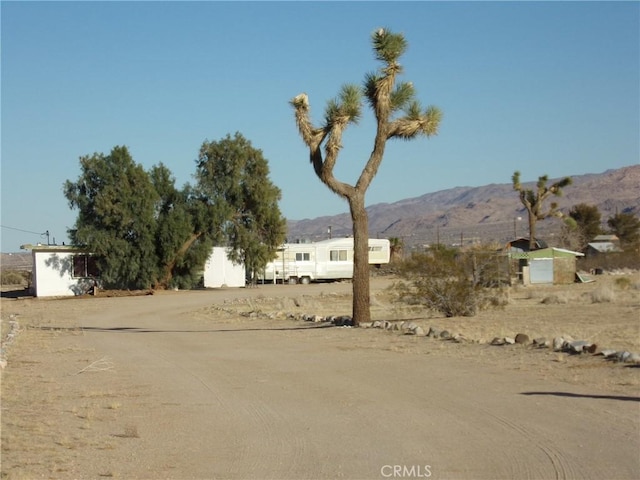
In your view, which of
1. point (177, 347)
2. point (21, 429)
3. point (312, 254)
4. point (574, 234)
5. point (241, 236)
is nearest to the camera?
point (21, 429)

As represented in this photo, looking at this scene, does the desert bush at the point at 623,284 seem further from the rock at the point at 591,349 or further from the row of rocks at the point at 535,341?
the rock at the point at 591,349

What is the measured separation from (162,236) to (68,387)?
1349 inches

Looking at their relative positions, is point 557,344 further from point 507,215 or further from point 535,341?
point 507,215

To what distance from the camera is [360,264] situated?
2128 centimetres

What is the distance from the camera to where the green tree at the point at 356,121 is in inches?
802

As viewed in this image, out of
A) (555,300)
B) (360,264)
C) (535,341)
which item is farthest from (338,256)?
(535,341)

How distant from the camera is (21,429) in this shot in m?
8.82

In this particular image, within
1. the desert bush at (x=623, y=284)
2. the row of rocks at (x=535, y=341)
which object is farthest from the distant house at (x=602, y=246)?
the row of rocks at (x=535, y=341)

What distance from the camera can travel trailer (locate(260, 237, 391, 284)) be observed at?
5462 centimetres

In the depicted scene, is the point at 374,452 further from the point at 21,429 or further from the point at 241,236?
the point at 241,236

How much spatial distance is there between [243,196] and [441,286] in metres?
27.8

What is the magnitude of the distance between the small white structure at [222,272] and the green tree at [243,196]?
1.80m

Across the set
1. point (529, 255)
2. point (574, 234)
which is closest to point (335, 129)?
point (529, 255)

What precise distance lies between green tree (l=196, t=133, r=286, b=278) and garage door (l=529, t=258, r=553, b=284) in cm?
1527
